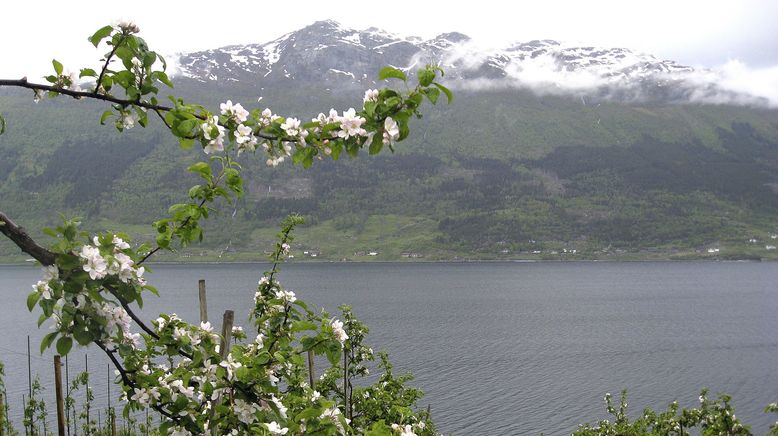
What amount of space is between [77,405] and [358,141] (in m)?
50.4

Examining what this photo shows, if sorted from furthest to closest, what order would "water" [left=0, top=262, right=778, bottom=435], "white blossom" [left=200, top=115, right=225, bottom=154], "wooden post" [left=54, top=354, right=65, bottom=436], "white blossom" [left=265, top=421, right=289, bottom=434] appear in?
"water" [left=0, top=262, right=778, bottom=435] → "wooden post" [left=54, top=354, right=65, bottom=436] → "white blossom" [left=265, top=421, right=289, bottom=434] → "white blossom" [left=200, top=115, right=225, bottom=154]

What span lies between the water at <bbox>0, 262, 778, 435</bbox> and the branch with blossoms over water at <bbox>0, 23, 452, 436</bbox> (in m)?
43.9

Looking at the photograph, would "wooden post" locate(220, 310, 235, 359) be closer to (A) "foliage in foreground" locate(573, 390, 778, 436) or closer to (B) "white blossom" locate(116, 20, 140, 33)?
(B) "white blossom" locate(116, 20, 140, 33)

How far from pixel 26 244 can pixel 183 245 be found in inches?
30.7

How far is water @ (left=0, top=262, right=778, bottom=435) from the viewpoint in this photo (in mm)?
53531

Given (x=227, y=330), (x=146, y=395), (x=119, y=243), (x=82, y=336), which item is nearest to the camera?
(x=82, y=336)

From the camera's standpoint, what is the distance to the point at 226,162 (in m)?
3.47

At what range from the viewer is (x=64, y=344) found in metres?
3.06

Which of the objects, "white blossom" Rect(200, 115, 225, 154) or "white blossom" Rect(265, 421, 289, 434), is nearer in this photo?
"white blossom" Rect(200, 115, 225, 154)

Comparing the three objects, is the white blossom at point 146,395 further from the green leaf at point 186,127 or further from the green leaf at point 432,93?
the green leaf at point 432,93

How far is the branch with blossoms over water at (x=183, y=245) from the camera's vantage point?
9.87ft

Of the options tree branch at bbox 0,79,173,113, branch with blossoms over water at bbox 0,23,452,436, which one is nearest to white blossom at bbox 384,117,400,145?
branch with blossoms over water at bbox 0,23,452,436

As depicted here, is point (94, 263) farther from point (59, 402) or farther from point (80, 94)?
point (59, 402)

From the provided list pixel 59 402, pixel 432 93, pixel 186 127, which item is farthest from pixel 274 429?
pixel 59 402
